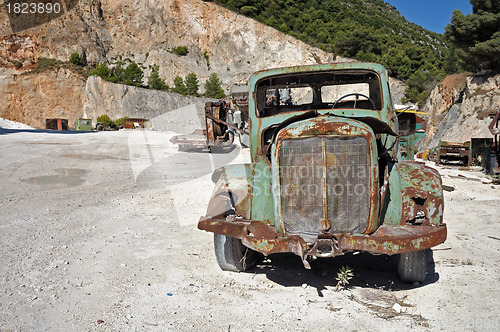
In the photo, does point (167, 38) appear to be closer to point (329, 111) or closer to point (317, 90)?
point (317, 90)

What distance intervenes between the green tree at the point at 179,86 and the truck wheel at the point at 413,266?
186 feet

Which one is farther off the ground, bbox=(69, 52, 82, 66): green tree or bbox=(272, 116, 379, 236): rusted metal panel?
bbox=(69, 52, 82, 66): green tree

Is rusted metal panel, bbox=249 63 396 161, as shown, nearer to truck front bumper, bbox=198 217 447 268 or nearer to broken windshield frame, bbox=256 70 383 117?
broken windshield frame, bbox=256 70 383 117

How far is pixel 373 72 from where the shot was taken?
4.71 m

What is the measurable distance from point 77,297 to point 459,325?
3.27 m

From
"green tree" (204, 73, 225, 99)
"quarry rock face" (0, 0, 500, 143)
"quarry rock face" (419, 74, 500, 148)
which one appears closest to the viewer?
"quarry rock face" (419, 74, 500, 148)

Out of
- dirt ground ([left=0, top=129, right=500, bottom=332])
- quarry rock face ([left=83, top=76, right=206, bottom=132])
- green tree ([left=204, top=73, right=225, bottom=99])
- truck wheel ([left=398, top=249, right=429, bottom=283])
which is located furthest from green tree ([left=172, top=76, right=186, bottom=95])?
truck wheel ([left=398, top=249, right=429, bottom=283])

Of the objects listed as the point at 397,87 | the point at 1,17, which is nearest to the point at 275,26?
the point at 397,87

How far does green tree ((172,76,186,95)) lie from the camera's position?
58.5 metres

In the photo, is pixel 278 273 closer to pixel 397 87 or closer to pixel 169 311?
pixel 169 311

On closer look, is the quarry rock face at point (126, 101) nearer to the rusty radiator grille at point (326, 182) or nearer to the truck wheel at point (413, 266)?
the rusty radiator grille at point (326, 182)

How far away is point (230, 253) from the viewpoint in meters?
4.20

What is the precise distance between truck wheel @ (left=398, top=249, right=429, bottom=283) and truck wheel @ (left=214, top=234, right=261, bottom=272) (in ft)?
5.22

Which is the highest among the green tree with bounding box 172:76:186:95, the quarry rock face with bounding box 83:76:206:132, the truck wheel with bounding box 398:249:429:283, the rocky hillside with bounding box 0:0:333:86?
the rocky hillside with bounding box 0:0:333:86
